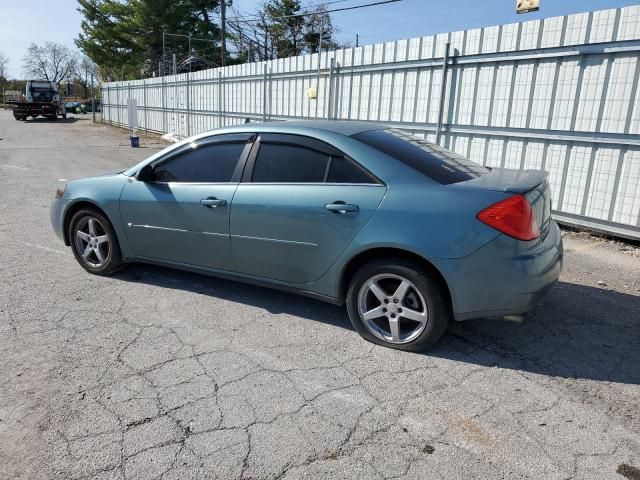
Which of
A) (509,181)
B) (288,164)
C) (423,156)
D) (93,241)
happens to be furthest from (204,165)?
(509,181)

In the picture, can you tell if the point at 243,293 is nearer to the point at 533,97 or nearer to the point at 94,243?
the point at 94,243

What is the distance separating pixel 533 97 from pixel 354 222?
15.8 feet

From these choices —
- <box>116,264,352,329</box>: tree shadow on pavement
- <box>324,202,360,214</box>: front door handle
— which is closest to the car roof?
<box>324,202,360,214</box>: front door handle

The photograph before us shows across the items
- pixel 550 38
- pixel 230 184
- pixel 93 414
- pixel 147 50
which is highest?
pixel 147 50

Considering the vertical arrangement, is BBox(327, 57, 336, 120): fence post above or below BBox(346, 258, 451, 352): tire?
above

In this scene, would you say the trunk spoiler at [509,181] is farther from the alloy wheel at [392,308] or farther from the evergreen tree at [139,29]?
the evergreen tree at [139,29]

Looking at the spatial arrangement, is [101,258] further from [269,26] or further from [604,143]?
[269,26]

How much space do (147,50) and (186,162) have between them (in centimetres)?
3997

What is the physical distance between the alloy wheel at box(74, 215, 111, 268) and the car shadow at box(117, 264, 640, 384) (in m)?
0.27

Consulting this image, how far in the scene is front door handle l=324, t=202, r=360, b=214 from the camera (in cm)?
341

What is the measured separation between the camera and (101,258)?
481 cm

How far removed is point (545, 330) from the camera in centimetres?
380

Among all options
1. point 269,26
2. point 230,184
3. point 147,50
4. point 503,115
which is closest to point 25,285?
point 230,184

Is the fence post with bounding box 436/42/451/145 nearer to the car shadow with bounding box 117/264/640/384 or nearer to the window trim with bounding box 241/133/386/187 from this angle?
the car shadow with bounding box 117/264/640/384
